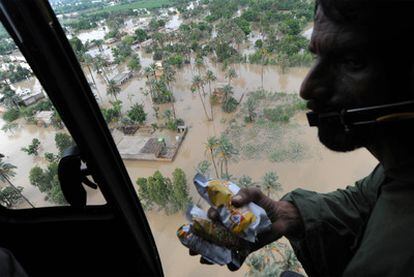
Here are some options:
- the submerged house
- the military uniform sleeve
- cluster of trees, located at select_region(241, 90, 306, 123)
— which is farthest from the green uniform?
the submerged house

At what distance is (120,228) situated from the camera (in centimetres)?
93

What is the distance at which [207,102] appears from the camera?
9.62 m

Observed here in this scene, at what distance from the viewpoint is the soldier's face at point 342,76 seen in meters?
0.44

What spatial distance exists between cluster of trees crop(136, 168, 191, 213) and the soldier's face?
17.5 ft

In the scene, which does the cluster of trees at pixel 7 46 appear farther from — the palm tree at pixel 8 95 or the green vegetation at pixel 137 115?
the green vegetation at pixel 137 115

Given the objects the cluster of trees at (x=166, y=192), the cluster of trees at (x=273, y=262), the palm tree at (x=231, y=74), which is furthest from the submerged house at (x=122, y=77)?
the cluster of trees at (x=273, y=262)

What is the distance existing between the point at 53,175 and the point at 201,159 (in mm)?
6067

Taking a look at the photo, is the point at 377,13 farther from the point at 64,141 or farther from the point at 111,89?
the point at 111,89

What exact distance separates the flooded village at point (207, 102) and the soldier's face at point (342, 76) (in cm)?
329

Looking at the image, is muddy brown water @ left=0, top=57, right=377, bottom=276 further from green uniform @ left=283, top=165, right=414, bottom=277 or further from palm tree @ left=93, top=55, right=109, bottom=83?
green uniform @ left=283, top=165, right=414, bottom=277

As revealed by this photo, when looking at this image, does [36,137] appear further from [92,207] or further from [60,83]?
[60,83]

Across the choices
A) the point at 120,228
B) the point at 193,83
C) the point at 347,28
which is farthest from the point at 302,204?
the point at 193,83

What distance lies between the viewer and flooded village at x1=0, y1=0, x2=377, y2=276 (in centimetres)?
598

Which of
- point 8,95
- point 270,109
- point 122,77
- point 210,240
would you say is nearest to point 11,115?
point 8,95
